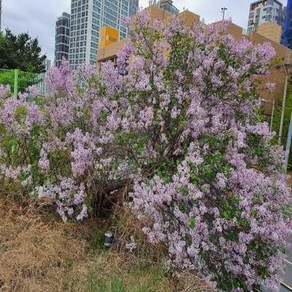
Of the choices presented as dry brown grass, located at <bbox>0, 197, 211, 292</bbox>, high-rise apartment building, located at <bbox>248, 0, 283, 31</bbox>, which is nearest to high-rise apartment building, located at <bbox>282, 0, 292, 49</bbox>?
high-rise apartment building, located at <bbox>248, 0, 283, 31</bbox>

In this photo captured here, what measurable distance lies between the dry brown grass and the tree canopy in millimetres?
21772

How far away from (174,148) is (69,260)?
4.81 feet

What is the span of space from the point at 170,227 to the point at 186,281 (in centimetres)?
47

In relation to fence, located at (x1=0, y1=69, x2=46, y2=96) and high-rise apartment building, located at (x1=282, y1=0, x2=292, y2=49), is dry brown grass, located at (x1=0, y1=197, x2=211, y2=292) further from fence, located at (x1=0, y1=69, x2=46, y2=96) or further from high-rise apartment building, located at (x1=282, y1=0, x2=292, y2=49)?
high-rise apartment building, located at (x1=282, y1=0, x2=292, y2=49)

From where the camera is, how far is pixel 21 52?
2669 cm

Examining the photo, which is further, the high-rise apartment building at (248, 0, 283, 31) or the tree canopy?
the high-rise apartment building at (248, 0, 283, 31)

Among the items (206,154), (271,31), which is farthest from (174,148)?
(271,31)

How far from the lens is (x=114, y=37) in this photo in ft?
118

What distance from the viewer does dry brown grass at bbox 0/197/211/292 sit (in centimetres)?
269

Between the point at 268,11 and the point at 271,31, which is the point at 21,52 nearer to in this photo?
the point at 271,31

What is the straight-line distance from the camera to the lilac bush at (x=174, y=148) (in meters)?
2.96

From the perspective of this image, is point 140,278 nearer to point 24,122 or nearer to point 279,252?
point 279,252

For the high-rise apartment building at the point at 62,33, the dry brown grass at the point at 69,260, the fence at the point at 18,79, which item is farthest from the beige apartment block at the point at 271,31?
the dry brown grass at the point at 69,260

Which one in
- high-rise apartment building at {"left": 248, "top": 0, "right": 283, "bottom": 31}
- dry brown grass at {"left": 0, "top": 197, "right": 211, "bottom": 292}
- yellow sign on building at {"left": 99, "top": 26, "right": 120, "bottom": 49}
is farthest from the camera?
high-rise apartment building at {"left": 248, "top": 0, "right": 283, "bottom": 31}
